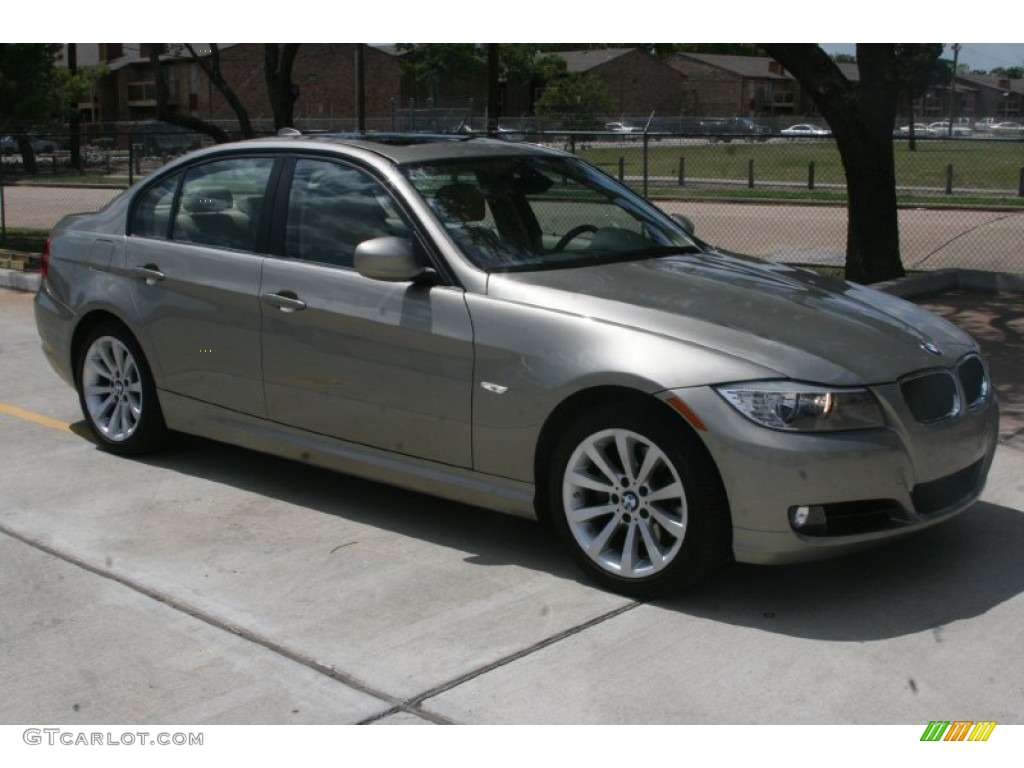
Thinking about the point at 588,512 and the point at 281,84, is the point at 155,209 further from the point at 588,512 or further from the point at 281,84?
the point at 281,84

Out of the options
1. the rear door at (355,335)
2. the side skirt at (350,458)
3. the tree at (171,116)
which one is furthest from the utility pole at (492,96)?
the rear door at (355,335)

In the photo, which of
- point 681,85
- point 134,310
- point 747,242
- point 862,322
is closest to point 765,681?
point 862,322

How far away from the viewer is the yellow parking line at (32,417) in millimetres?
7660

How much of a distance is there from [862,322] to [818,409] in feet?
2.51

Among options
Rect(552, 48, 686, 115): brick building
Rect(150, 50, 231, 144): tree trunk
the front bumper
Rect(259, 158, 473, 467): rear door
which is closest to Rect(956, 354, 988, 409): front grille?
the front bumper

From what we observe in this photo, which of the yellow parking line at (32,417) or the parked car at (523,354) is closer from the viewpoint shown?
the parked car at (523,354)

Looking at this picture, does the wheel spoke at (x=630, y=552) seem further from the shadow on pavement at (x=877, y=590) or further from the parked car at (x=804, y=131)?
the parked car at (x=804, y=131)

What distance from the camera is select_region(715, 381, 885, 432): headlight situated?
15.0ft

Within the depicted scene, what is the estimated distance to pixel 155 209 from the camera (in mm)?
6738

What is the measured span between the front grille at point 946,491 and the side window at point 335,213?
2.36m

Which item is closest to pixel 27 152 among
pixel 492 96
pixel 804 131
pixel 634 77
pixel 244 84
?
pixel 492 96

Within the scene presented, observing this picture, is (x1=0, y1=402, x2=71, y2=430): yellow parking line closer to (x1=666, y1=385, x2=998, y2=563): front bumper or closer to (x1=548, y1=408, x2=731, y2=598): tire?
(x1=548, y1=408, x2=731, y2=598): tire

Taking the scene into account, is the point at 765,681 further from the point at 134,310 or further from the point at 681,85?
the point at 681,85

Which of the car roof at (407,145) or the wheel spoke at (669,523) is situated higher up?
the car roof at (407,145)
